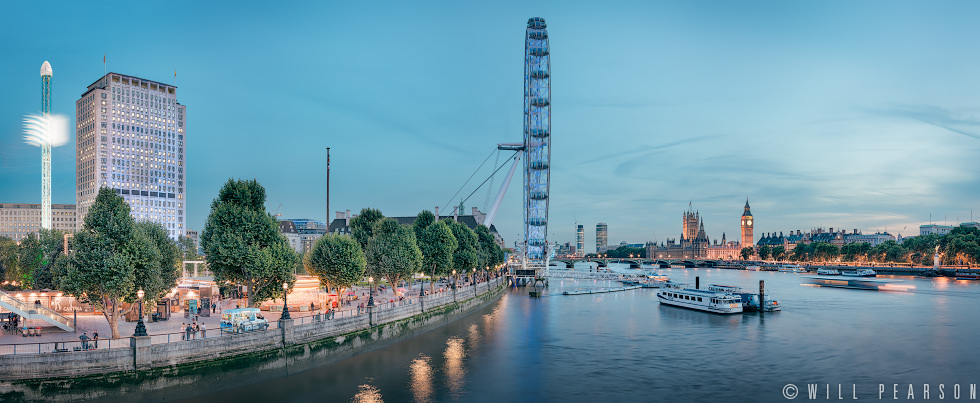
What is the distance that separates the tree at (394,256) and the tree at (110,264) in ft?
89.8

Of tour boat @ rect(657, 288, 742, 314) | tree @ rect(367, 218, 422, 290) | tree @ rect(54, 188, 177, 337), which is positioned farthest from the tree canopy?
tree @ rect(54, 188, 177, 337)

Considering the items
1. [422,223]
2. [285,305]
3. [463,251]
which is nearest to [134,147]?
[422,223]

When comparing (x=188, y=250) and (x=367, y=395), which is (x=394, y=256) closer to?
(x=367, y=395)

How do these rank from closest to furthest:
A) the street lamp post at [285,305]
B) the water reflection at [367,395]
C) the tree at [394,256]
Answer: the water reflection at [367,395]
the street lamp post at [285,305]
the tree at [394,256]

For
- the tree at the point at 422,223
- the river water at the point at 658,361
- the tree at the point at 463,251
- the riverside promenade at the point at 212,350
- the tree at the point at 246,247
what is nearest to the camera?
the riverside promenade at the point at 212,350

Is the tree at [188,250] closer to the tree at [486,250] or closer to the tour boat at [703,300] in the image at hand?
the tree at [486,250]

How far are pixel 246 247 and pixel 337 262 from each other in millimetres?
10872

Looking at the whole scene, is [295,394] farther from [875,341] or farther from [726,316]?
[726,316]

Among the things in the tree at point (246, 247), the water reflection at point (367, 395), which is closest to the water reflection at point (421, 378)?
the water reflection at point (367, 395)

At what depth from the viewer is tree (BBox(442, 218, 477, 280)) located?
8738 centimetres

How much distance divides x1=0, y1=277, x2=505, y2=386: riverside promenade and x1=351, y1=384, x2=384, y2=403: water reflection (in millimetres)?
5858

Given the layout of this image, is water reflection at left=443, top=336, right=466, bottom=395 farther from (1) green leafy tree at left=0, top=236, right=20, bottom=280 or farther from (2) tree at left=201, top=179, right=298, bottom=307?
(1) green leafy tree at left=0, top=236, right=20, bottom=280

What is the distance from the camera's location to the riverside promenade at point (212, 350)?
28775 mm

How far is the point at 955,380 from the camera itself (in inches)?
1591
